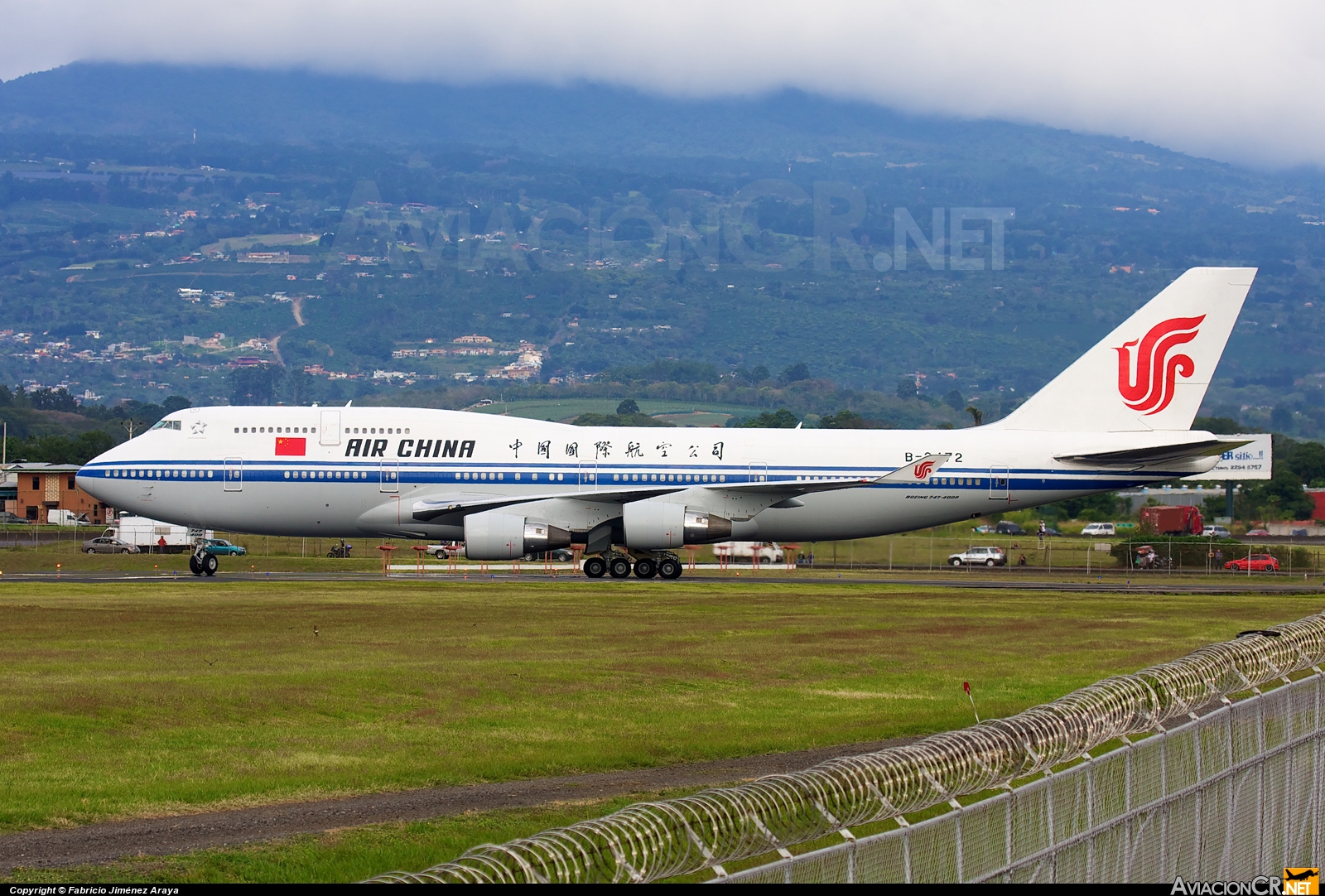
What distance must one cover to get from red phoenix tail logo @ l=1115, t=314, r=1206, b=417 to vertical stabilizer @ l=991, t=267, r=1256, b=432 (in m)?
0.03

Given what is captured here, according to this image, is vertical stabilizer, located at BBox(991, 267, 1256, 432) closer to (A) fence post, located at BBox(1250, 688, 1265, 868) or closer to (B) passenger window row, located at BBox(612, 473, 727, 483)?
(B) passenger window row, located at BBox(612, 473, 727, 483)

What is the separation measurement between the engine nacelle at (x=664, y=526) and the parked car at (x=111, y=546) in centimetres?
3528

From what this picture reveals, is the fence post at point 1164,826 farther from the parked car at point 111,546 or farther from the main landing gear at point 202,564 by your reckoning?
the parked car at point 111,546

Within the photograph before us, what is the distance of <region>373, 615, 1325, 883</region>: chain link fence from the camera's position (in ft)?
27.6

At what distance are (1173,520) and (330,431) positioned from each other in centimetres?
7387

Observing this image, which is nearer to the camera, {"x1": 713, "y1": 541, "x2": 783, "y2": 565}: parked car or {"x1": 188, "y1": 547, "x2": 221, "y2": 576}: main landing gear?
{"x1": 188, "y1": 547, "x2": 221, "y2": 576}: main landing gear

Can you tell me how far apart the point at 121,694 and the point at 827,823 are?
13.7 m

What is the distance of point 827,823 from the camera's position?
9305 millimetres

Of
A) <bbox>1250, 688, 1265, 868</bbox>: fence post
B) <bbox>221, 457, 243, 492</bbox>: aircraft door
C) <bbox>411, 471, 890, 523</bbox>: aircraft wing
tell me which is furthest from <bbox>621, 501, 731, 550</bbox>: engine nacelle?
<bbox>1250, 688, 1265, 868</bbox>: fence post

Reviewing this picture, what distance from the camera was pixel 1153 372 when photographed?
51125 millimetres

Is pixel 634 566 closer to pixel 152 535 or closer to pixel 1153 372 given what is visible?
pixel 1153 372

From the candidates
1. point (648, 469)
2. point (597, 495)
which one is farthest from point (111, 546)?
point (597, 495)

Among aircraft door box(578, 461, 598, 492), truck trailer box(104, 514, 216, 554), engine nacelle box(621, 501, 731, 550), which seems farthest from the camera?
truck trailer box(104, 514, 216, 554)

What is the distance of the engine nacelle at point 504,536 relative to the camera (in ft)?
147
